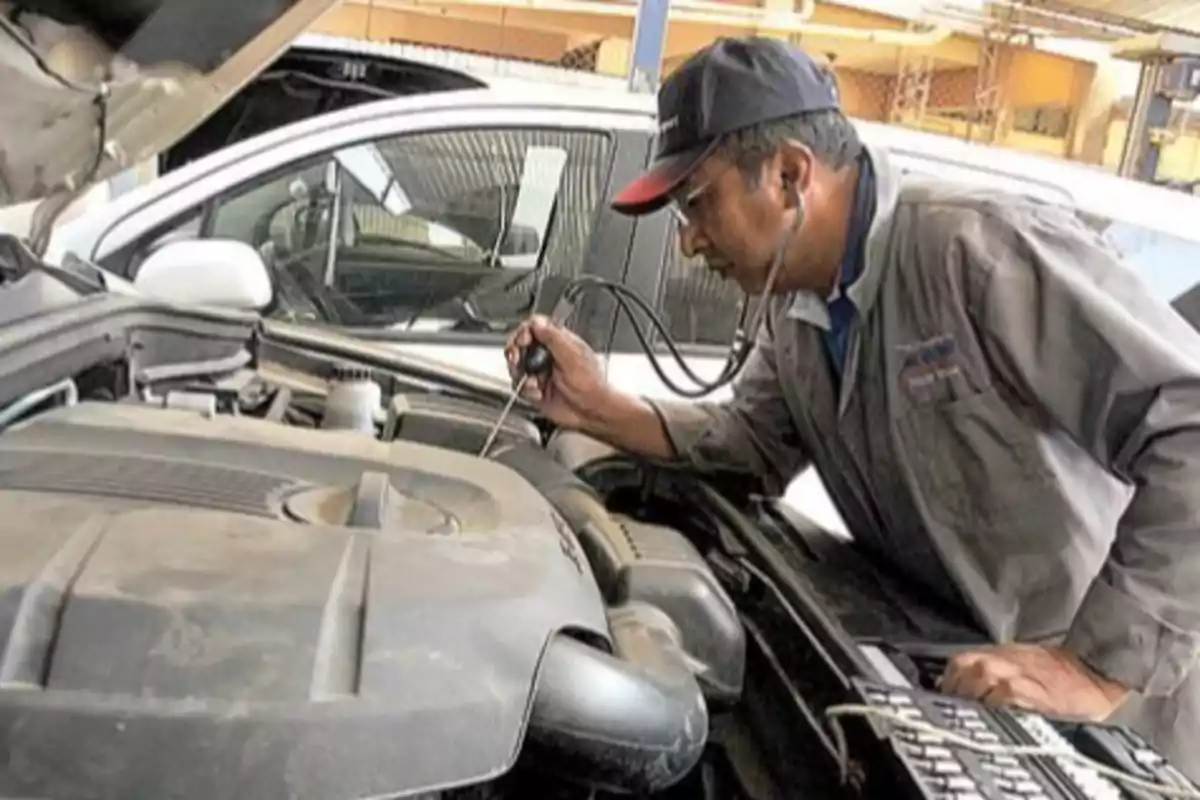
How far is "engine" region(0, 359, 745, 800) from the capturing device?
2.92 feet

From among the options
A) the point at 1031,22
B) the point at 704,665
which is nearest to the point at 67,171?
the point at 704,665

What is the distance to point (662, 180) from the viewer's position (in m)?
1.84

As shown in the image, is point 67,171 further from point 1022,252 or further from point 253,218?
point 253,218

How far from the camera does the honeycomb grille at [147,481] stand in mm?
1157

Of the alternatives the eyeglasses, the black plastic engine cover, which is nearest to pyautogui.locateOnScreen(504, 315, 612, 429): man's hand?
the eyeglasses

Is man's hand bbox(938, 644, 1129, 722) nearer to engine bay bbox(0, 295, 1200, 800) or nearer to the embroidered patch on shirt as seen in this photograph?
engine bay bbox(0, 295, 1200, 800)

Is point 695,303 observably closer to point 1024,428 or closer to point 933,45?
point 1024,428

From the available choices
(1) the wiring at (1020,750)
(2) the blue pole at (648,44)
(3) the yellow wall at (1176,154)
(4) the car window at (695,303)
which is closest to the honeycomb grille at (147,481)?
(1) the wiring at (1020,750)

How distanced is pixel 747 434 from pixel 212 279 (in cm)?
89

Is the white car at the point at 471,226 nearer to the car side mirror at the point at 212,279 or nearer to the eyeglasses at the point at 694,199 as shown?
the car side mirror at the point at 212,279

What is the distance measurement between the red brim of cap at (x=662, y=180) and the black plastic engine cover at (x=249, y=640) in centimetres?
→ 75

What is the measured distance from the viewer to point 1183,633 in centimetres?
148

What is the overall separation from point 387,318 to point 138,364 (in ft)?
5.19

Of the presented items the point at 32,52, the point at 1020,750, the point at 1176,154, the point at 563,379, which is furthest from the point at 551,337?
the point at 1176,154
